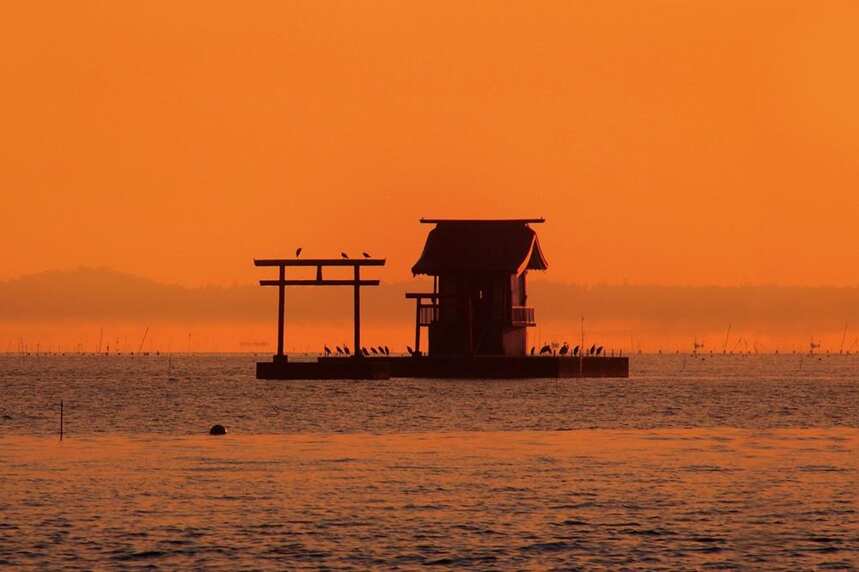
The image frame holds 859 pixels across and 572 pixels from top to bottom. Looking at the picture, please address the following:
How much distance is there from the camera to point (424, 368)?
129m

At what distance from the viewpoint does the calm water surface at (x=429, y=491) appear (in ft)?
121

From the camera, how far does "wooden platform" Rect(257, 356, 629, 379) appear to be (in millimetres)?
125938

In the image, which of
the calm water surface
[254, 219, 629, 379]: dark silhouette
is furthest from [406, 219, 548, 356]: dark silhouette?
the calm water surface

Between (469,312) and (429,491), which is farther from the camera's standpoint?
(469,312)

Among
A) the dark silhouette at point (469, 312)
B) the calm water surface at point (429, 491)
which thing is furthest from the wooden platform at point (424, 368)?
the calm water surface at point (429, 491)

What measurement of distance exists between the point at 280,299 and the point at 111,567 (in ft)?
292

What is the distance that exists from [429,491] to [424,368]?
80908 mm

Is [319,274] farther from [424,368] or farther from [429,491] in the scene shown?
[429,491]

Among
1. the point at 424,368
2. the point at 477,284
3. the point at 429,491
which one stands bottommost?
the point at 429,491

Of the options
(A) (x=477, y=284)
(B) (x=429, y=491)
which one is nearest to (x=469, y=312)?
(A) (x=477, y=284)

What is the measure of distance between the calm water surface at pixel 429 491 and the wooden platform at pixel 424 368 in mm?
35071

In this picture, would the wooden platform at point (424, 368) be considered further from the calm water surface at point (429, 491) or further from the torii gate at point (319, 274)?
the calm water surface at point (429, 491)

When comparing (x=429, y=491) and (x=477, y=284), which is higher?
(x=477, y=284)

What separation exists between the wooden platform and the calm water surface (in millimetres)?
35071
